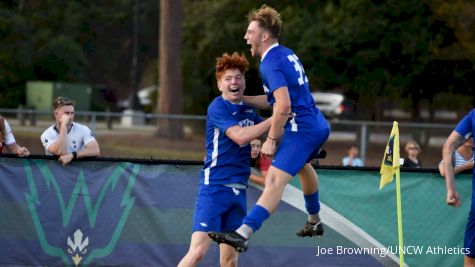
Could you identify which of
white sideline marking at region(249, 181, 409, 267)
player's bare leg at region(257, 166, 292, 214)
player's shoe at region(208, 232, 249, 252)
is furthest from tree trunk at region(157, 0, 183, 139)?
player's shoe at region(208, 232, 249, 252)

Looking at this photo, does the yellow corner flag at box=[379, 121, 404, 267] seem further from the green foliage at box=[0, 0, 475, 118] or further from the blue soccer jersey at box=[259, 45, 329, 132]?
the green foliage at box=[0, 0, 475, 118]

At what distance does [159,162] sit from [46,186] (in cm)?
124

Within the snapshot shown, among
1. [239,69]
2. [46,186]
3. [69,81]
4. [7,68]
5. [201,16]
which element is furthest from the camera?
[69,81]

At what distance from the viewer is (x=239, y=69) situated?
28.8 ft

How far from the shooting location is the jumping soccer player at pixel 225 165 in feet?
28.8

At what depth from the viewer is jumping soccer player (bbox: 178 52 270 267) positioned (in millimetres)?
8789

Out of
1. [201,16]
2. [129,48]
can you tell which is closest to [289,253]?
[201,16]

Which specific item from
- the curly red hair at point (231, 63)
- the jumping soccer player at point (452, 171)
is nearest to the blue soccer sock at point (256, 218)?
the curly red hair at point (231, 63)

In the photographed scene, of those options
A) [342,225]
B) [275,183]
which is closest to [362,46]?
[342,225]

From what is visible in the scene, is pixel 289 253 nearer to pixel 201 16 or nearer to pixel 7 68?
pixel 201 16

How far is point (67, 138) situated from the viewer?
1103cm

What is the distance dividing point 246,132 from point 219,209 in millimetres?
760

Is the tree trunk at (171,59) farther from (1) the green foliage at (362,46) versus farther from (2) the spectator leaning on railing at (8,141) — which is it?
(2) the spectator leaning on railing at (8,141)

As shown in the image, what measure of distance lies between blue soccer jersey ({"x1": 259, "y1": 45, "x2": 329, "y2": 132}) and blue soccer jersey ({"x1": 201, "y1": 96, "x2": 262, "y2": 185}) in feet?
1.08
